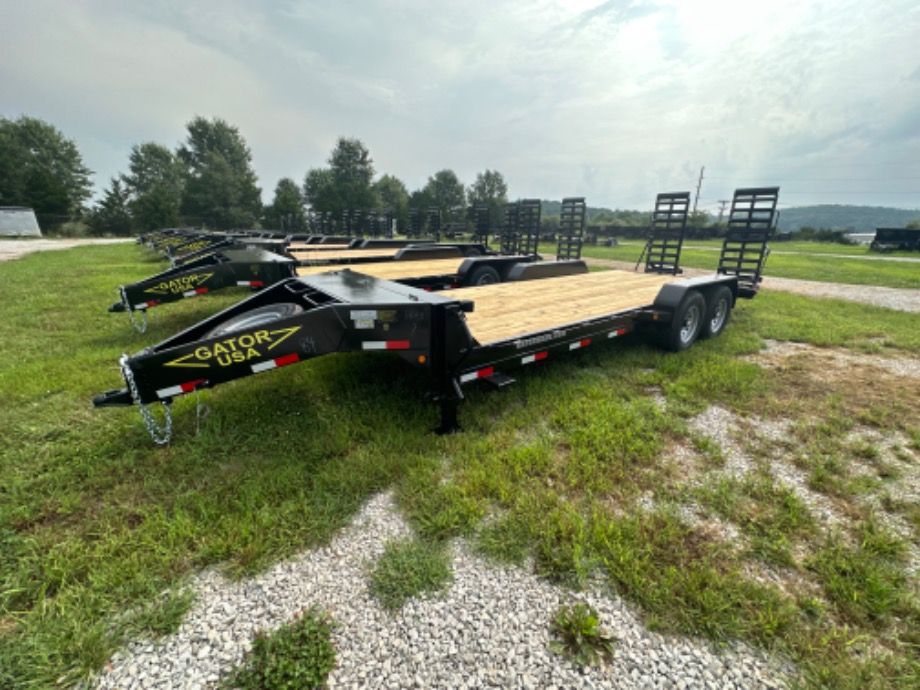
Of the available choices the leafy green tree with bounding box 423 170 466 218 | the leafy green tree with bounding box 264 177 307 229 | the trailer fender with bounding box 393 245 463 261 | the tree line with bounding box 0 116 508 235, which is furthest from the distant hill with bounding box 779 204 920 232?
the trailer fender with bounding box 393 245 463 261

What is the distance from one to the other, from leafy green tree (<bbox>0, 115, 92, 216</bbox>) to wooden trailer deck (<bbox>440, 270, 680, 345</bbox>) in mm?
51538

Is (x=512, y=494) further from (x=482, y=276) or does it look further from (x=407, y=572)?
(x=482, y=276)

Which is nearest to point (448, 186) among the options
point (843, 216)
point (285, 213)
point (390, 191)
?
point (390, 191)

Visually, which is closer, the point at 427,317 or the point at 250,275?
the point at 427,317

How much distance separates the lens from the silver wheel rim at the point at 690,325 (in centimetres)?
546

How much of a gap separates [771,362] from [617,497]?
13.1ft

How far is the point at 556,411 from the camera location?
3803 millimetres

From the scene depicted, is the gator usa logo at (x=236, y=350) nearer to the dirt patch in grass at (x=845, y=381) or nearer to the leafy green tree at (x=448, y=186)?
the dirt patch in grass at (x=845, y=381)

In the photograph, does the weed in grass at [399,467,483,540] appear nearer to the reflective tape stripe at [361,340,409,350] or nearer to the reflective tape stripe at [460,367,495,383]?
the reflective tape stripe at [460,367,495,383]

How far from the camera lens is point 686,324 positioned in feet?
18.2

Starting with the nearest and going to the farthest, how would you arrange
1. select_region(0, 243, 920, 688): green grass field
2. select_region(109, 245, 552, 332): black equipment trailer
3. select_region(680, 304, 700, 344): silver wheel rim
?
1. select_region(0, 243, 920, 688): green grass field
2. select_region(109, 245, 552, 332): black equipment trailer
3. select_region(680, 304, 700, 344): silver wheel rim

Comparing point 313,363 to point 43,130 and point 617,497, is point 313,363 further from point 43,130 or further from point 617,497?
point 43,130

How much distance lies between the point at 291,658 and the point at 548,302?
4.28m

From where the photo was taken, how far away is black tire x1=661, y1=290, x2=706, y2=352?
512 cm
